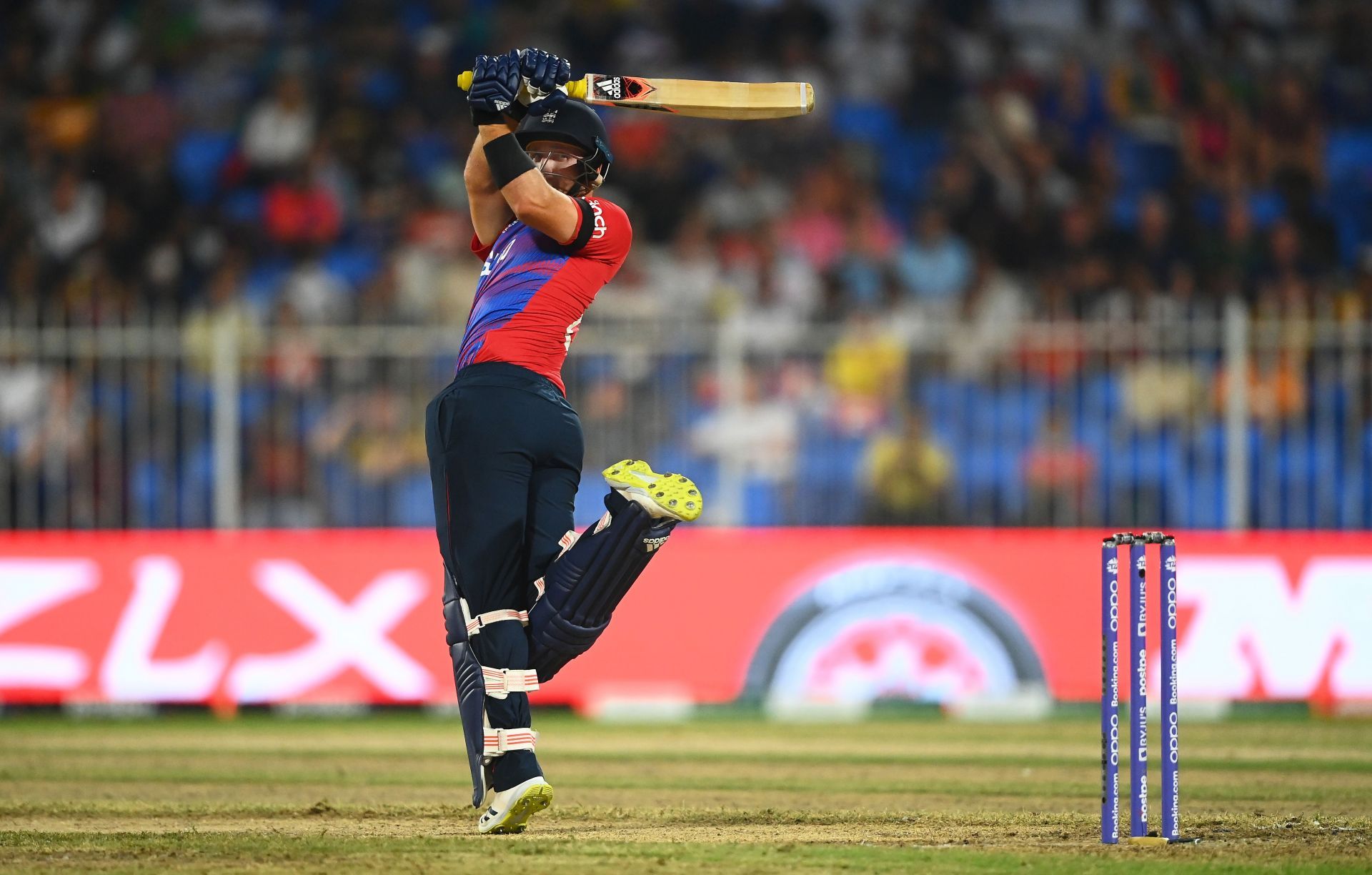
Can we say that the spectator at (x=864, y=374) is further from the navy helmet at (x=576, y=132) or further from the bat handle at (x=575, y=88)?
the bat handle at (x=575, y=88)

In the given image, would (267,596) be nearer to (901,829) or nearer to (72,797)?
(72,797)

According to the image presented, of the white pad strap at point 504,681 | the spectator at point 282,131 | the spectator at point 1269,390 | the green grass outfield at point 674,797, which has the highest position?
the spectator at point 282,131

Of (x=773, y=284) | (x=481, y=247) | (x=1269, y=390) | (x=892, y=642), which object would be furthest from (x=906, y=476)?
(x=481, y=247)

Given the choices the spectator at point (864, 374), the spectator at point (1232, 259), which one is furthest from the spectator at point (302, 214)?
the spectator at point (1232, 259)

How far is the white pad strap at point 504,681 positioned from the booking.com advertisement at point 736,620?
564 cm

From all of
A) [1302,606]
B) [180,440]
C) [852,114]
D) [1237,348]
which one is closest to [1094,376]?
[1237,348]

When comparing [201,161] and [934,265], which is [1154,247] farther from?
[201,161]

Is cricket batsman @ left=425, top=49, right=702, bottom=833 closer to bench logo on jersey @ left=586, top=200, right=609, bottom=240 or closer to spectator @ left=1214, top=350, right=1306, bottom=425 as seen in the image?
bench logo on jersey @ left=586, top=200, right=609, bottom=240

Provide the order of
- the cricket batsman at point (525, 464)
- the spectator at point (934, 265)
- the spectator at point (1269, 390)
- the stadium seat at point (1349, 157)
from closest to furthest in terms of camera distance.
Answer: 1. the cricket batsman at point (525, 464)
2. the spectator at point (1269, 390)
3. the spectator at point (934, 265)
4. the stadium seat at point (1349, 157)

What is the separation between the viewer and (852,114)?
16.5m

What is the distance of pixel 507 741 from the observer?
6.26 meters

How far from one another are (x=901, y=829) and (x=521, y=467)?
5.96 feet

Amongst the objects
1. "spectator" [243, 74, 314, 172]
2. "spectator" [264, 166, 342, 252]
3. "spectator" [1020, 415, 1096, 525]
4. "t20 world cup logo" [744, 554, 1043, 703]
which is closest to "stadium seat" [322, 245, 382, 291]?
"spectator" [264, 166, 342, 252]

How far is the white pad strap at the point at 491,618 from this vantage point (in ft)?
21.0
